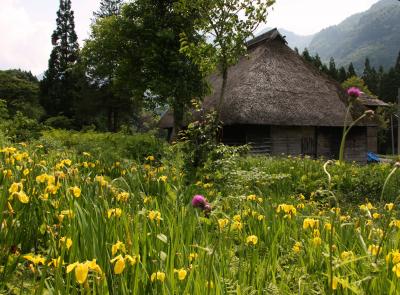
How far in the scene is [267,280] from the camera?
1835mm

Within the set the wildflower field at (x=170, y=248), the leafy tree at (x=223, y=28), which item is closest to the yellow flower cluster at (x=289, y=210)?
the wildflower field at (x=170, y=248)

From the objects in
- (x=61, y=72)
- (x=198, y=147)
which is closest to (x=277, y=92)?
(x=198, y=147)

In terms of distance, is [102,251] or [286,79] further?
[286,79]

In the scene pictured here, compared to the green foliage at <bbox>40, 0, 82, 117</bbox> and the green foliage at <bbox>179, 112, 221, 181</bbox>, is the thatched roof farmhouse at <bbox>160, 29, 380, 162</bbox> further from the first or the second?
the green foliage at <bbox>40, 0, 82, 117</bbox>

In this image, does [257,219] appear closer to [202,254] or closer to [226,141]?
[202,254]

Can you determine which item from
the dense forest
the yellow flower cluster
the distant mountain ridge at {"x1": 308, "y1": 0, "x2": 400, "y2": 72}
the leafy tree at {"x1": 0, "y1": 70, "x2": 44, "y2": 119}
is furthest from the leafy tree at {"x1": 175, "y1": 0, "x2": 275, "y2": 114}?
the distant mountain ridge at {"x1": 308, "y1": 0, "x2": 400, "y2": 72}

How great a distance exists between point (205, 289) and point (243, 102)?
1527cm

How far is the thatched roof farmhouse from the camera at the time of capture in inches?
655

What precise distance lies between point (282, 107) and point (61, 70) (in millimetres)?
23671

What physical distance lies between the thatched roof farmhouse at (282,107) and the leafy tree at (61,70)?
17659mm

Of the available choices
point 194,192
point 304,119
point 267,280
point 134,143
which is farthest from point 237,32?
point 267,280

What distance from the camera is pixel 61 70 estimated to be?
111ft

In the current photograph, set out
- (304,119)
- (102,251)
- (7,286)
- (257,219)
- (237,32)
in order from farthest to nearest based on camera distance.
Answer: (304,119)
(237,32)
(257,219)
(102,251)
(7,286)

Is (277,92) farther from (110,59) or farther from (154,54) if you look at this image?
(110,59)
